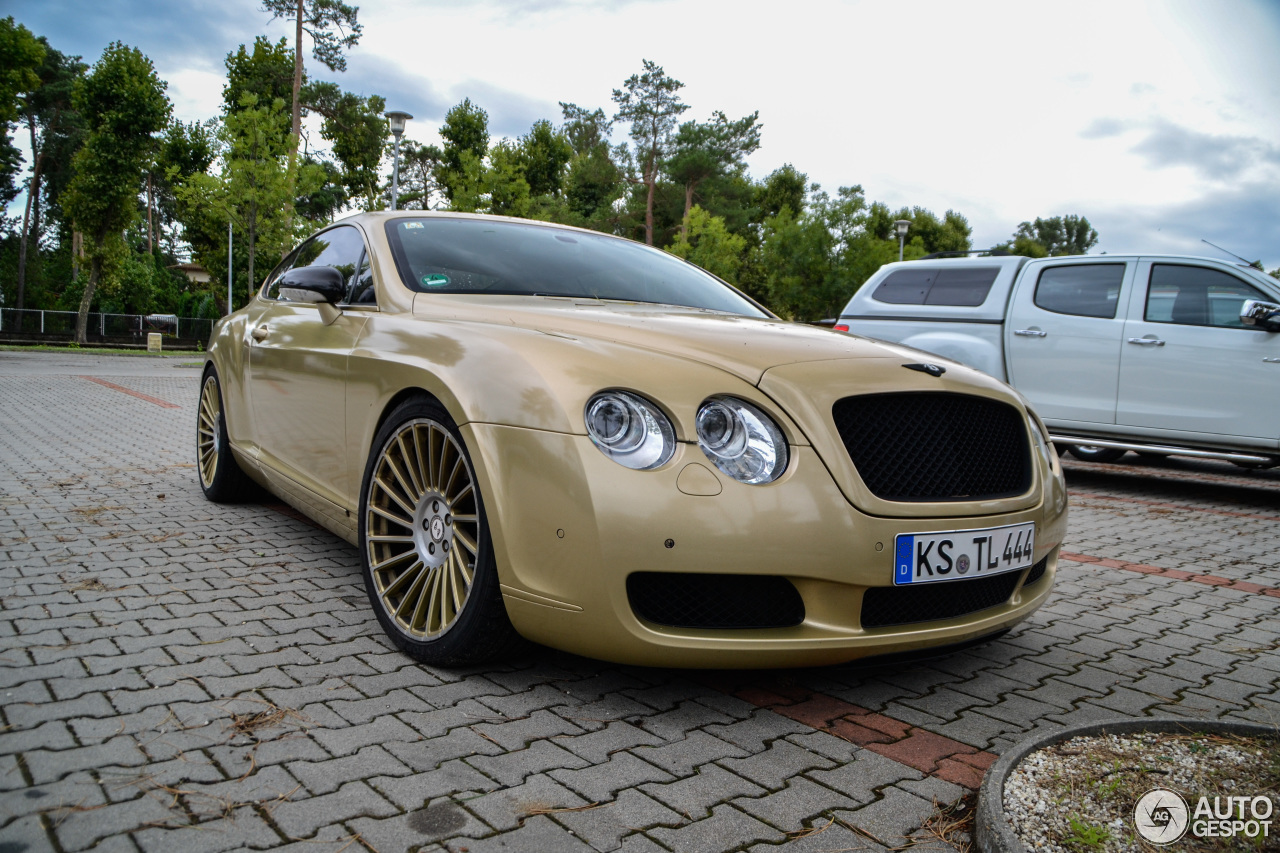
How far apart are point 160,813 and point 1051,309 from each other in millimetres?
7701

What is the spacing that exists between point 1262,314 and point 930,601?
5.79 metres

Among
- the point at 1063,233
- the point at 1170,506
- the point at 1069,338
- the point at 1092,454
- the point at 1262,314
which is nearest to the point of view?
the point at 1262,314

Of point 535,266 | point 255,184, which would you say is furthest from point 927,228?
point 535,266

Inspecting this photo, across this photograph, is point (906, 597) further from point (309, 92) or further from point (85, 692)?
point (309, 92)

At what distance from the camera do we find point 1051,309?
26.0ft

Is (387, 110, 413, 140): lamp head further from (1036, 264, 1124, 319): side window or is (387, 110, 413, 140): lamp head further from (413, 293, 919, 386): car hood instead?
(413, 293, 919, 386): car hood

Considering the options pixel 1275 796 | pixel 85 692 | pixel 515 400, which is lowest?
pixel 85 692

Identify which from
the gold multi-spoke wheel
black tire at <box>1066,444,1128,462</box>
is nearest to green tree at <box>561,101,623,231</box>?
black tire at <box>1066,444,1128,462</box>

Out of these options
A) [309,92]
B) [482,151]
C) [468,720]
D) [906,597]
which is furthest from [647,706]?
[482,151]

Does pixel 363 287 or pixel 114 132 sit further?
pixel 114 132

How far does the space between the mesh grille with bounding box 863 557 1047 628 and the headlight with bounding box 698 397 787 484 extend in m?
0.45

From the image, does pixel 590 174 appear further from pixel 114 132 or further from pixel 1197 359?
pixel 1197 359

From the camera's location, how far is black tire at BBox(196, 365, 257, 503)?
17.3 ft

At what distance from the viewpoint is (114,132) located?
32.6 meters
